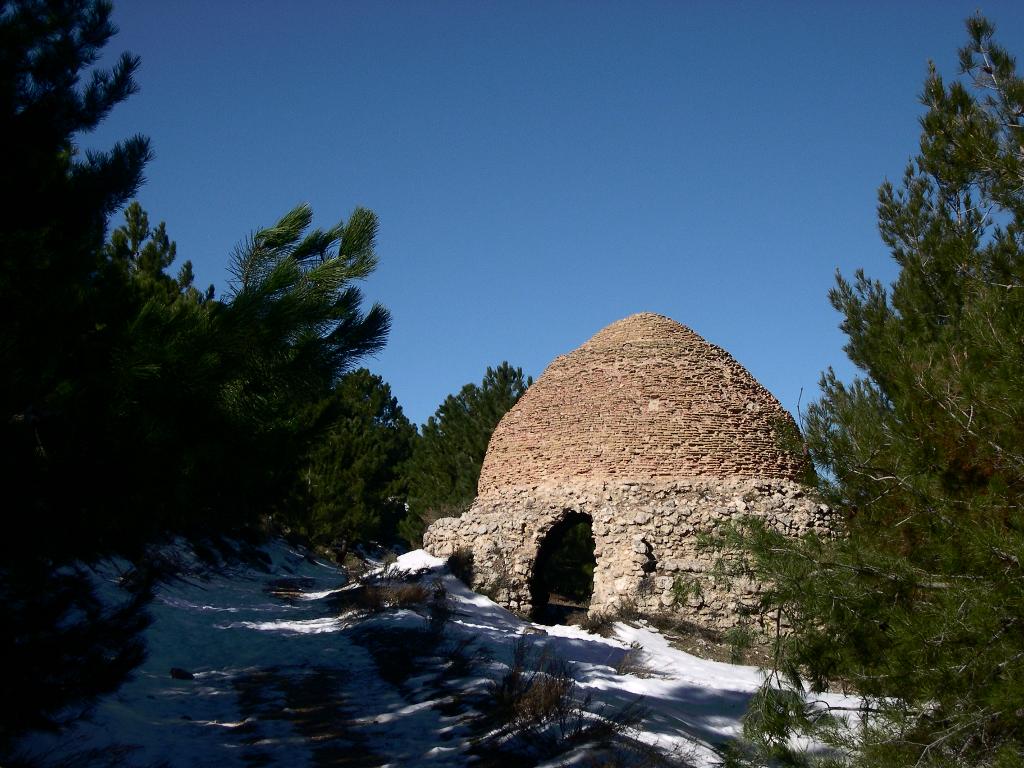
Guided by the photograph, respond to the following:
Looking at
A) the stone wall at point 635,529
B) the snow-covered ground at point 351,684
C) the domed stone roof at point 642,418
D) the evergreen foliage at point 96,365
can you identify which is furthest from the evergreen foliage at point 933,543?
the domed stone roof at point 642,418

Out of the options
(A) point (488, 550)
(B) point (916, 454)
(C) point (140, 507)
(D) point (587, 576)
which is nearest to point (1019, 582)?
(B) point (916, 454)

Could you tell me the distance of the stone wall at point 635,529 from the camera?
40.2 feet

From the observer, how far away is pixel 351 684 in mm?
7781

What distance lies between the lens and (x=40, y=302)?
3625 mm

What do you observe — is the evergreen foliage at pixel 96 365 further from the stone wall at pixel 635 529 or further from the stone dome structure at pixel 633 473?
the stone dome structure at pixel 633 473

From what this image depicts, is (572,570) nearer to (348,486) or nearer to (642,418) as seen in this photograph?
(642,418)

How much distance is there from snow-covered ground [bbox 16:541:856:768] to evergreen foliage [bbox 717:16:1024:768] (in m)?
1.20

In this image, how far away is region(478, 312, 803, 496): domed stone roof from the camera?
14125 mm

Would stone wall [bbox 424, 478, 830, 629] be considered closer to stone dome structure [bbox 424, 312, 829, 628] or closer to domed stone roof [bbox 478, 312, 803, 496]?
stone dome structure [bbox 424, 312, 829, 628]

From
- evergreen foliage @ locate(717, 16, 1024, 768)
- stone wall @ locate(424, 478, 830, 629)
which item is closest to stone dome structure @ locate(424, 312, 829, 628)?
stone wall @ locate(424, 478, 830, 629)

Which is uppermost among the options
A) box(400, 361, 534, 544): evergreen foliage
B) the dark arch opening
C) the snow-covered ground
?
box(400, 361, 534, 544): evergreen foliage

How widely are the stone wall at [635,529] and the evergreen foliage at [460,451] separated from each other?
6772 millimetres

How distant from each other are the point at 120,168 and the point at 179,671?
18.1 ft

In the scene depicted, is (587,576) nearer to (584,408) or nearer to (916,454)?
(584,408)
